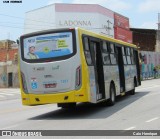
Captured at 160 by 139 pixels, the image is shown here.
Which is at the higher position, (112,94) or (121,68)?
(121,68)

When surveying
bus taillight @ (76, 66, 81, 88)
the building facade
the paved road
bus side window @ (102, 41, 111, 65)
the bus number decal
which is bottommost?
the paved road

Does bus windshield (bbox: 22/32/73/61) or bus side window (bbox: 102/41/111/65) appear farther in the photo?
bus side window (bbox: 102/41/111/65)

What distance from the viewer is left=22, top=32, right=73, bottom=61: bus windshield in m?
14.5

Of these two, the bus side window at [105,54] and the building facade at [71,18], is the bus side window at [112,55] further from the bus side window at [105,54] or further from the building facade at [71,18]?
the building facade at [71,18]

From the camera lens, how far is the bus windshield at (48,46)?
14453mm

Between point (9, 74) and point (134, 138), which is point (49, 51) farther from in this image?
point (9, 74)

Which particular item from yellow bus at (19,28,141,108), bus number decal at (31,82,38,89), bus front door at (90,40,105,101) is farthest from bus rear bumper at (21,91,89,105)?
bus front door at (90,40,105,101)

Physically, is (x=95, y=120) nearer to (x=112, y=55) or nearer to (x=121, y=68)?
(x=112, y=55)

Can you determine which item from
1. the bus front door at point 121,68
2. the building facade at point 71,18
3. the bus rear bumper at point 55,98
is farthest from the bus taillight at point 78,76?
the building facade at point 71,18

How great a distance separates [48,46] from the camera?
1465 cm

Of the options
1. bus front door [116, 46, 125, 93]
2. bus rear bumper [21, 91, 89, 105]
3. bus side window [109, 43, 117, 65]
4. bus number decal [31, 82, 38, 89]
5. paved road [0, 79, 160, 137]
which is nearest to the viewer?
paved road [0, 79, 160, 137]

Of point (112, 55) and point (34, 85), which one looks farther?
point (112, 55)

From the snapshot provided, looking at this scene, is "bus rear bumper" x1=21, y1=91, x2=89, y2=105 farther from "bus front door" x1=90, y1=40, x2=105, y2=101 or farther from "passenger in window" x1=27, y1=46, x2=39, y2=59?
"bus front door" x1=90, y1=40, x2=105, y2=101

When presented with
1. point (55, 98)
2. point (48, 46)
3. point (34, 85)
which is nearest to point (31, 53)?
point (48, 46)
